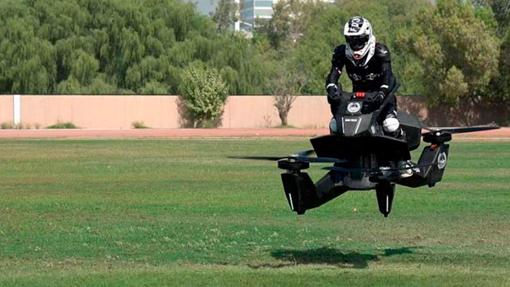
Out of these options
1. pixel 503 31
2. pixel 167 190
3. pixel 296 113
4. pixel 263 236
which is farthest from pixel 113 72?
pixel 263 236

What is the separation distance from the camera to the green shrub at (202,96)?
230 feet

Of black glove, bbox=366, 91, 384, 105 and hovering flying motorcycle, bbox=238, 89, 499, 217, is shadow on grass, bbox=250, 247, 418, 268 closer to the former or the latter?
hovering flying motorcycle, bbox=238, 89, 499, 217

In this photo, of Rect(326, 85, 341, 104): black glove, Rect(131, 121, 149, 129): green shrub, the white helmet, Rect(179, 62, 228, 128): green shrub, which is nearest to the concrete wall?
Rect(131, 121, 149, 129): green shrub

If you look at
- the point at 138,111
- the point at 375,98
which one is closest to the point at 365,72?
the point at 375,98

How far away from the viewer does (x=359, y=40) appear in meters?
11.4

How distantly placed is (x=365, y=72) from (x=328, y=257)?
270 cm

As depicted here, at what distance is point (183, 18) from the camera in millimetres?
77125

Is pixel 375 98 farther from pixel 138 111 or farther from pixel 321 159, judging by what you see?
pixel 138 111

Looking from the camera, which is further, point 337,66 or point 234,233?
point 234,233

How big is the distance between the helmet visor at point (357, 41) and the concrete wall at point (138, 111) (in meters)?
58.4

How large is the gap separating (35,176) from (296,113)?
4546 cm

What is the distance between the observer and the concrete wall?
68.4m

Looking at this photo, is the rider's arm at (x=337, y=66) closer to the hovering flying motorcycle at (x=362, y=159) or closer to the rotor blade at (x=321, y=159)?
the hovering flying motorcycle at (x=362, y=159)

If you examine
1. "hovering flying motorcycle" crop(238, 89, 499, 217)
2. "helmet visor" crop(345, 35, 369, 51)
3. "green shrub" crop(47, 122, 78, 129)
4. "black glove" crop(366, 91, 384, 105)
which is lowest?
"green shrub" crop(47, 122, 78, 129)
